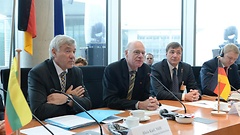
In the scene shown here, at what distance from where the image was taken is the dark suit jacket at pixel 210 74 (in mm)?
3641

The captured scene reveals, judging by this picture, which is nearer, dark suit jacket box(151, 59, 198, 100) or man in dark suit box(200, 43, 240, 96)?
dark suit jacket box(151, 59, 198, 100)

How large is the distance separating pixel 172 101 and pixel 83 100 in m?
0.95

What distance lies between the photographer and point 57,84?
90.5 inches

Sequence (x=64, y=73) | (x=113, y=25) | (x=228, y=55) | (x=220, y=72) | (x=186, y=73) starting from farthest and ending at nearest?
A: (x=113, y=25), (x=228, y=55), (x=186, y=73), (x=220, y=72), (x=64, y=73)

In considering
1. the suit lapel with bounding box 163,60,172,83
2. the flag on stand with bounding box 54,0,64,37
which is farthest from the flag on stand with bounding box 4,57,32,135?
the flag on stand with bounding box 54,0,64,37

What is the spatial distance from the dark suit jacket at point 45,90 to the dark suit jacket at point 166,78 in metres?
0.91

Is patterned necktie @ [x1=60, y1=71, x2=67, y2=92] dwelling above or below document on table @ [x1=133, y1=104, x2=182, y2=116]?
above

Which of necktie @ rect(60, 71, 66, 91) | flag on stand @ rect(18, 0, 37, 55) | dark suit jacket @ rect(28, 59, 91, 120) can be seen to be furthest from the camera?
flag on stand @ rect(18, 0, 37, 55)

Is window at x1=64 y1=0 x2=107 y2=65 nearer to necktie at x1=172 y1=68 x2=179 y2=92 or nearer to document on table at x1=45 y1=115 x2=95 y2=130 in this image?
necktie at x1=172 y1=68 x2=179 y2=92

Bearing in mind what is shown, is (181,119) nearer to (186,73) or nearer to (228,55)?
(186,73)

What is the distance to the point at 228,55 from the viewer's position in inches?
145

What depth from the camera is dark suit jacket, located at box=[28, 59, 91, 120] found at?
2.09m

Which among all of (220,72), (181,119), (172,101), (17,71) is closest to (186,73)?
(172,101)

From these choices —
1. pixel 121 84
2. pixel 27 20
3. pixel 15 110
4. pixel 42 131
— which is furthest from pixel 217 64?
pixel 15 110
